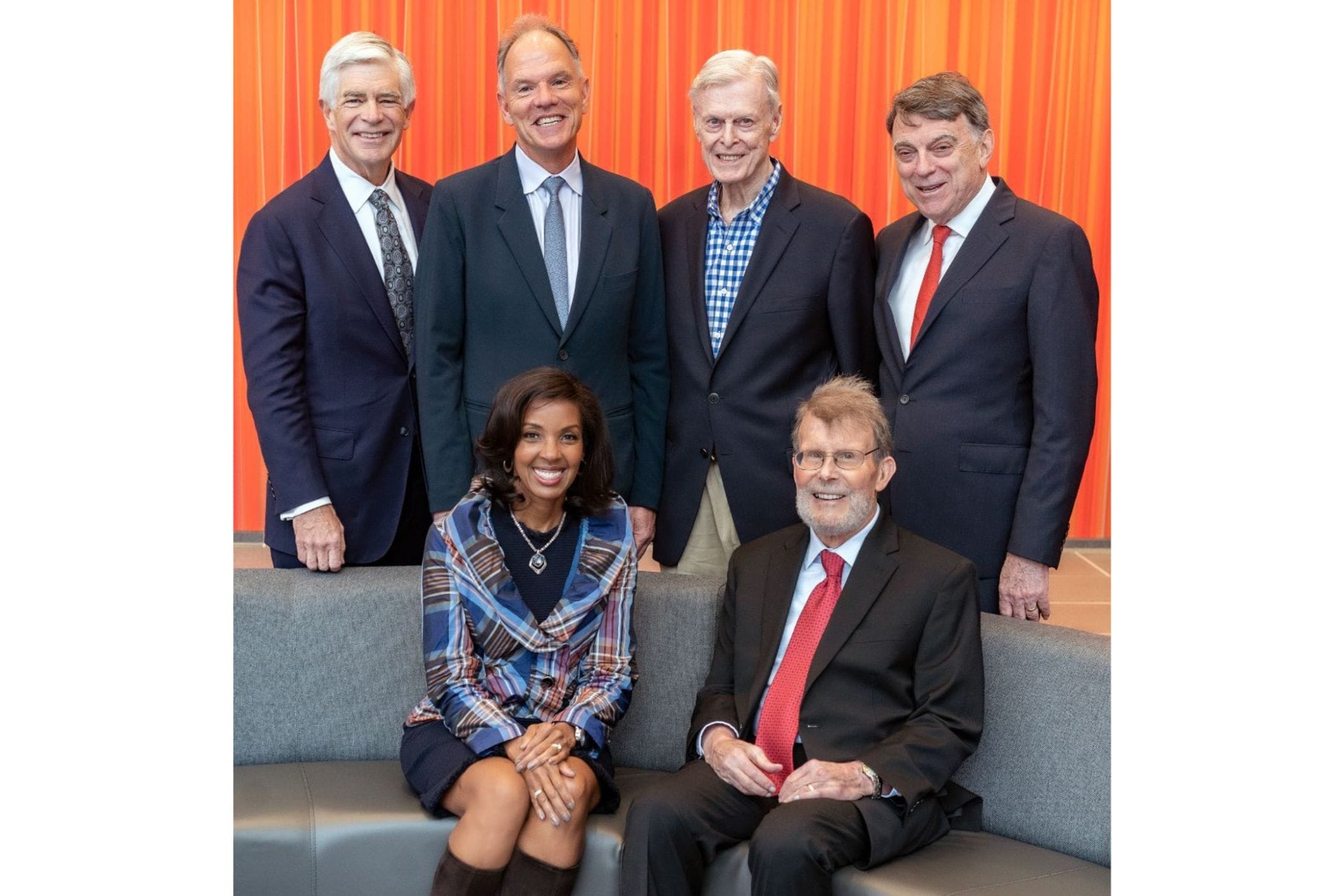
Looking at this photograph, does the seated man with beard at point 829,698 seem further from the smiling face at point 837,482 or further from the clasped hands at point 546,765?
the clasped hands at point 546,765

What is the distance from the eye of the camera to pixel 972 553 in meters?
3.02

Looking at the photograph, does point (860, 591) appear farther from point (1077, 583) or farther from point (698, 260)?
point (1077, 583)

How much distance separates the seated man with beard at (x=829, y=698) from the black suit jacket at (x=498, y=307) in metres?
0.61

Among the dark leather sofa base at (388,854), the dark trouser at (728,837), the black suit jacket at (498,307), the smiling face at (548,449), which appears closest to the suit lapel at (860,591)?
the dark trouser at (728,837)

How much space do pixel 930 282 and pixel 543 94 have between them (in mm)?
961

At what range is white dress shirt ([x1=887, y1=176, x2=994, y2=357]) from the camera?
310cm

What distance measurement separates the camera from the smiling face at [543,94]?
308cm

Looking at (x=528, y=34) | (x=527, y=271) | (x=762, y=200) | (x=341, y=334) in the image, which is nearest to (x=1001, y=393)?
(x=762, y=200)

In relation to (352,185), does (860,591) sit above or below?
below

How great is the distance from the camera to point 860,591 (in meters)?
2.70

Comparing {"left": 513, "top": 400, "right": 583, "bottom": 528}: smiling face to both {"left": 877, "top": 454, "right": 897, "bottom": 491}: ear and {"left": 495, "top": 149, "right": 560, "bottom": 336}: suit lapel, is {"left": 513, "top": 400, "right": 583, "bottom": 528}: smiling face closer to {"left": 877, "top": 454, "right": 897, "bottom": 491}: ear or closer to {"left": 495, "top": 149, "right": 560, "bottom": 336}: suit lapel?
{"left": 495, "top": 149, "right": 560, "bottom": 336}: suit lapel
